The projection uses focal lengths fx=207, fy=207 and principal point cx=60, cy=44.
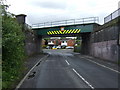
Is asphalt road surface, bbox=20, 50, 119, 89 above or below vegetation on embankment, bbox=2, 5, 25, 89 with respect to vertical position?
below

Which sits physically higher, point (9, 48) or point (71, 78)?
point (9, 48)

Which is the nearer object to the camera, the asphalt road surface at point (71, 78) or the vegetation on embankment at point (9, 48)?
the vegetation on embankment at point (9, 48)

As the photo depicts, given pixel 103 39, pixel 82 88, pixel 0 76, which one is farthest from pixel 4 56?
pixel 103 39

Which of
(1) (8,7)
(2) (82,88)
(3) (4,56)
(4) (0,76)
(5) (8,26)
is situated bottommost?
(2) (82,88)

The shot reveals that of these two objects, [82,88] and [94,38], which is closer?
[82,88]

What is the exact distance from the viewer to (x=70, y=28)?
41.7 meters

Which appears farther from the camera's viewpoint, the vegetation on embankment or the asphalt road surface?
the asphalt road surface

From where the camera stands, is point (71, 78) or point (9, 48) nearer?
point (9, 48)

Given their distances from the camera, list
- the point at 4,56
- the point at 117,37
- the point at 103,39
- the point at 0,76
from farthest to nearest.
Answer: the point at 103,39
the point at 117,37
the point at 4,56
the point at 0,76

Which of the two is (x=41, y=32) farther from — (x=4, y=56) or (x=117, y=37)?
(x=4, y=56)

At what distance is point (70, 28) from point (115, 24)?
16.2 m

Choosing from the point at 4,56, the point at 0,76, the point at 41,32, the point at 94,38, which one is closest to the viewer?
the point at 0,76

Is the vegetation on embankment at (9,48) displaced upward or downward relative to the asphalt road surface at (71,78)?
upward

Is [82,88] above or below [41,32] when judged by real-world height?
below
